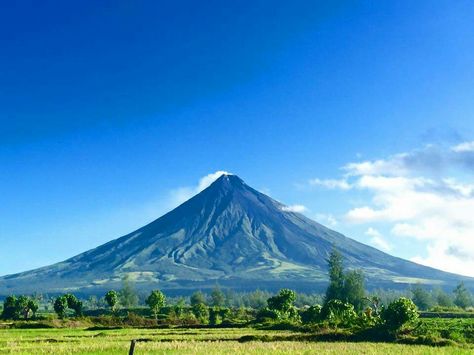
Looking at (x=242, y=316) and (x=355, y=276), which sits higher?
(x=355, y=276)

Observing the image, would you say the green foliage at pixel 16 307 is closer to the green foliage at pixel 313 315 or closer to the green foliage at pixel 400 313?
the green foliage at pixel 313 315

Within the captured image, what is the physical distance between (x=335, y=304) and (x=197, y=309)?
53053mm

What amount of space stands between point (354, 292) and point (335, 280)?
7.80 metres

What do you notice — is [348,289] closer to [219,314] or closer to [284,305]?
[284,305]

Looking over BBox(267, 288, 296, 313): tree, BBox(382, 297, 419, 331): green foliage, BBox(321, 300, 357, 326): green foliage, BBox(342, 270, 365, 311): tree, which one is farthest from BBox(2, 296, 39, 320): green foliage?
BBox(382, 297, 419, 331): green foliage

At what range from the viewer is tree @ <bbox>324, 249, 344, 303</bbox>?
131125 mm

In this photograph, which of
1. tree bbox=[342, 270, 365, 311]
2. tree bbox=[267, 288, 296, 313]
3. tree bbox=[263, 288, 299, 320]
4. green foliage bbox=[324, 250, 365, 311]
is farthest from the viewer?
green foliage bbox=[324, 250, 365, 311]

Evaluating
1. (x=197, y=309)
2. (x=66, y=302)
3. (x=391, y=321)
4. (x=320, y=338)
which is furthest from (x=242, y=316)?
(x=320, y=338)

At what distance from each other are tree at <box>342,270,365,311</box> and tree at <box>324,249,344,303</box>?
1202mm

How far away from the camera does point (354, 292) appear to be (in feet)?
428

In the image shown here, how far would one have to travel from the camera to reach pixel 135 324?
104062mm

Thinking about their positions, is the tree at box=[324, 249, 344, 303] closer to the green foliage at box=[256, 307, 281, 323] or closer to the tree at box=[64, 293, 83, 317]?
the green foliage at box=[256, 307, 281, 323]

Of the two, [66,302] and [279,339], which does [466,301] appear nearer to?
[66,302]

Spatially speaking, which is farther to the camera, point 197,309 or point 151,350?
point 197,309
